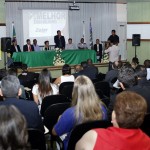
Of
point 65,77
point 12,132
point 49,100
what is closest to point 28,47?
point 65,77

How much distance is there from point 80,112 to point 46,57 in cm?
1008

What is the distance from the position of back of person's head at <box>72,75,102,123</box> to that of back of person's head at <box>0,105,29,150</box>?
1867 millimetres

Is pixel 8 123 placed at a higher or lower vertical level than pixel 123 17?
lower

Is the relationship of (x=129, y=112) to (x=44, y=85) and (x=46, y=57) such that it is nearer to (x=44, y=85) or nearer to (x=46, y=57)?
(x=44, y=85)

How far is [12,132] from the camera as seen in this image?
6.09 ft

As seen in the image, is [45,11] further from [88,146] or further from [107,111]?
[88,146]

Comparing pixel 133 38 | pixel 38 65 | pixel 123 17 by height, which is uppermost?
pixel 123 17

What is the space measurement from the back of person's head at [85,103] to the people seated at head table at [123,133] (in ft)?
4.34

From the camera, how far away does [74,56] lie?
14289 mm

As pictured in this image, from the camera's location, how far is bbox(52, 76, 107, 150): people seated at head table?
12.4 feet

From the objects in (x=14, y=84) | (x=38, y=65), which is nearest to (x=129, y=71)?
(x=14, y=84)

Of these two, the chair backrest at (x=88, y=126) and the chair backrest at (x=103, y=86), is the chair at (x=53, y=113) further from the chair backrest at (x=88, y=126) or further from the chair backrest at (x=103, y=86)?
the chair backrest at (x=103, y=86)

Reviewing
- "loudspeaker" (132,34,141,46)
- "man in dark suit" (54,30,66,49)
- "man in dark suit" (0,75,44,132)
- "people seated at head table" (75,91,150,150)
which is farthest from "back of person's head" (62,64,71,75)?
"loudspeaker" (132,34,141,46)

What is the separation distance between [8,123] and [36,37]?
49.4ft
